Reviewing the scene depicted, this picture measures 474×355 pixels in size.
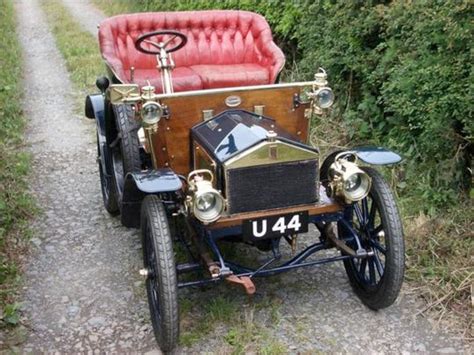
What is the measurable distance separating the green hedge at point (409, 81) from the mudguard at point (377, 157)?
85 centimetres

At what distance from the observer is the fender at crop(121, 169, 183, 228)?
3076 millimetres

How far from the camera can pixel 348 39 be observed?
5.52m

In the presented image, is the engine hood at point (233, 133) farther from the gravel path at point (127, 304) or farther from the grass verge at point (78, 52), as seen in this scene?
the grass verge at point (78, 52)

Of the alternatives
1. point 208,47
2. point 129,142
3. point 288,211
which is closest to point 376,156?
point 288,211

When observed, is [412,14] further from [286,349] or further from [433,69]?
[286,349]

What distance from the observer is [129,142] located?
13.1 feet

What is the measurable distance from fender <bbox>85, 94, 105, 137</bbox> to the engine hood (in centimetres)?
140

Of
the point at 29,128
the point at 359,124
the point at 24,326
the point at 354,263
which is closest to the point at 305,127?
the point at 354,263

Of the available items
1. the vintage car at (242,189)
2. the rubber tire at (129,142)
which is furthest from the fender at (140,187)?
the rubber tire at (129,142)

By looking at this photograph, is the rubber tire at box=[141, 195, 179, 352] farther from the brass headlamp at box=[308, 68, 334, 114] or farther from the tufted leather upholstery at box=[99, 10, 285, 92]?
the tufted leather upholstery at box=[99, 10, 285, 92]

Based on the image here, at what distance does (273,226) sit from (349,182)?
503mm

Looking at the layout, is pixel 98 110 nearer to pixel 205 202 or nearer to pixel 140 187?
pixel 140 187

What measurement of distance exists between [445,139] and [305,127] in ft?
3.65

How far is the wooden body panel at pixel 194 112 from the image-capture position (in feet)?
11.9
